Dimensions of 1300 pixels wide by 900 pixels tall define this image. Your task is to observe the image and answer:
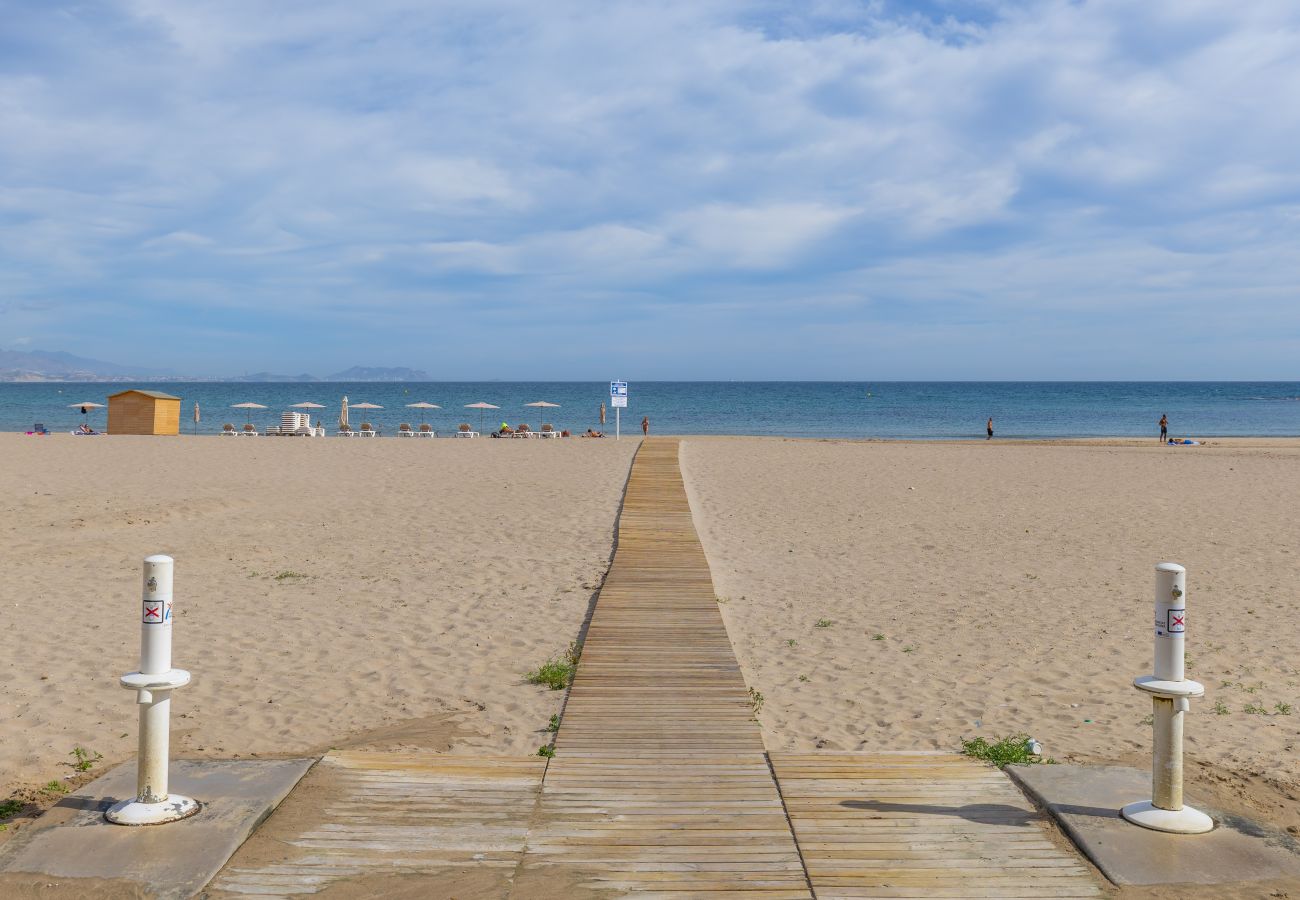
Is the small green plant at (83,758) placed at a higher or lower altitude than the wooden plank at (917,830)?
lower

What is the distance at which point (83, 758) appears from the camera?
482cm

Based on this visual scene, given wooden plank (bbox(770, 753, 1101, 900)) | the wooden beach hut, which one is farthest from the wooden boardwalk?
the wooden beach hut

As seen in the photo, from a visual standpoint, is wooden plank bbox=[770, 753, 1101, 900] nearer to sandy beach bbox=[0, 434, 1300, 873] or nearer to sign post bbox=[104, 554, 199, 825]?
sandy beach bbox=[0, 434, 1300, 873]

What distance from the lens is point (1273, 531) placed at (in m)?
12.8

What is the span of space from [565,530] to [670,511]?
193 centimetres

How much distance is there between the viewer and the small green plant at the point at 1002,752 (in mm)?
4559

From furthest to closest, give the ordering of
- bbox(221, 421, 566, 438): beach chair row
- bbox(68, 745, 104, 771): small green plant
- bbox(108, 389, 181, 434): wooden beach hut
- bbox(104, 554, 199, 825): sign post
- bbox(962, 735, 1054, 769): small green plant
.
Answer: bbox(221, 421, 566, 438): beach chair row → bbox(108, 389, 181, 434): wooden beach hut → bbox(68, 745, 104, 771): small green plant → bbox(962, 735, 1054, 769): small green plant → bbox(104, 554, 199, 825): sign post

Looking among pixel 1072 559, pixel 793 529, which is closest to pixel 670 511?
pixel 793 529

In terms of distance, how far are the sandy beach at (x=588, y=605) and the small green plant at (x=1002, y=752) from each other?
1.23ft

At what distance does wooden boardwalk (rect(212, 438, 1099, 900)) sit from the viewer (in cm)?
327

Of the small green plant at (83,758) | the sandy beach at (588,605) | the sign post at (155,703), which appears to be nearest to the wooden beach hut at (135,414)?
the sandy beach at (588,605)

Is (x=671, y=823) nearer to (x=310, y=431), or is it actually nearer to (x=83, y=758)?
(x=83, y=758)

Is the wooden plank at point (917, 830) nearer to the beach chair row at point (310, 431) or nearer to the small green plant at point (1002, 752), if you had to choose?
the small green plant at point (1002, 752)

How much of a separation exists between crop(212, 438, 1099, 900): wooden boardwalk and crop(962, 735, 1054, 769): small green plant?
0.78 ft
